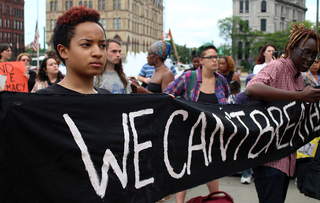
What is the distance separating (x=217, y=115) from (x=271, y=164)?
0.67m

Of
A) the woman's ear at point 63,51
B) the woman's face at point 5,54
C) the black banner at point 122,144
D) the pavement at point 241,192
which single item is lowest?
the pavement at point 241,192

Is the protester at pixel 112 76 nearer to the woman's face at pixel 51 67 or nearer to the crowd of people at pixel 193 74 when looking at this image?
the crowd of people at pixel 193 74

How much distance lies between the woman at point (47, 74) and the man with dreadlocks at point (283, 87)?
3.56 metres

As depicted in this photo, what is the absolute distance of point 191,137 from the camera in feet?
8.23

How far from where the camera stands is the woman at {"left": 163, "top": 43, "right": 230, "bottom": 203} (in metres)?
4.02

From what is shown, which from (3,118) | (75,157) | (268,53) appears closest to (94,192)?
(75,157)

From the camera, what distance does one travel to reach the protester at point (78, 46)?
192cm

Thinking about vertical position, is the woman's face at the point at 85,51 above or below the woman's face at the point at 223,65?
below

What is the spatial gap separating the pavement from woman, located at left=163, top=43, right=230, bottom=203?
1.53 metres

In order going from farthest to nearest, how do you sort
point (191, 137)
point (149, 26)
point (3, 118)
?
point (149, 26) → point (191, 137) → point (3, 118)

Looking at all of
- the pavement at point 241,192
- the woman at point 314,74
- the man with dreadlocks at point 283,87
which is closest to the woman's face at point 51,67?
the pavement at point 241,192

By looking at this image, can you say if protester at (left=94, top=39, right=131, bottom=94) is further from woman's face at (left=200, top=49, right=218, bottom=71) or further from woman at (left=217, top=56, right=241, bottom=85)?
woman at (left=217, top=56, right=241, bottom=85)

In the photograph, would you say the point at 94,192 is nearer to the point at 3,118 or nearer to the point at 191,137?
the point at 3,118

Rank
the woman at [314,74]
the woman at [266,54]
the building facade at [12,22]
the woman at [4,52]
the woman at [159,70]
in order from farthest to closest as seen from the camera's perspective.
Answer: the building facade at [12,22] → the woman at [266,54] → the woman at [4,52] → the woman at [314,74] → the woman at [159,70]
